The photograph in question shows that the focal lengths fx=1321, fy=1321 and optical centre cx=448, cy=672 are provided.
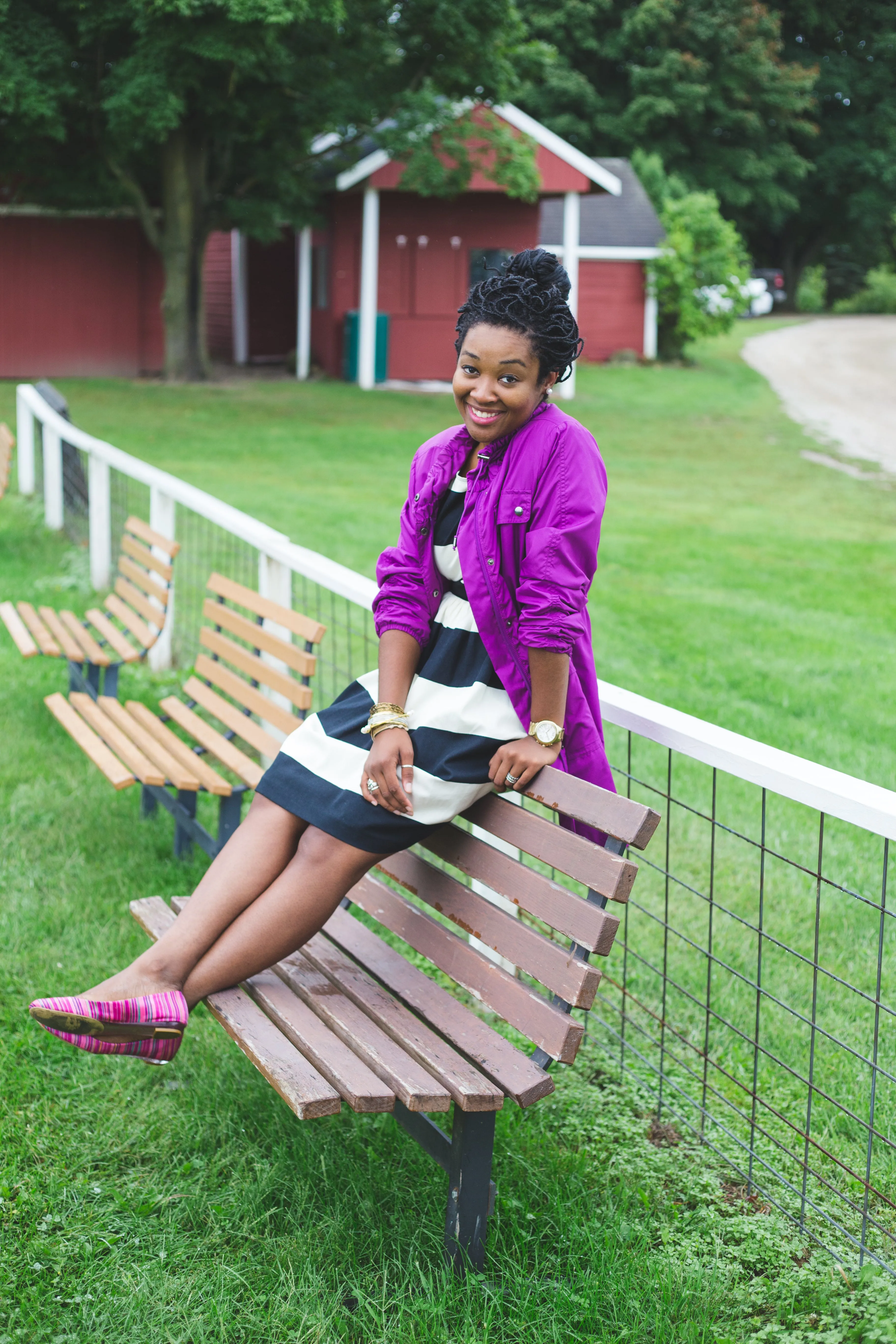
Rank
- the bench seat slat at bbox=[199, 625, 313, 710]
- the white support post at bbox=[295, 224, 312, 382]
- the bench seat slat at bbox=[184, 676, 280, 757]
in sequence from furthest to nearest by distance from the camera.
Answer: the white support post at bbox=[295, 224, 312, 382] → the bench seat slat at bbox=[184, 676, 280, 757] → the bench seat slat at bbox=[199, 625, 313, 710]

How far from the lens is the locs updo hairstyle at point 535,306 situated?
2732 mm

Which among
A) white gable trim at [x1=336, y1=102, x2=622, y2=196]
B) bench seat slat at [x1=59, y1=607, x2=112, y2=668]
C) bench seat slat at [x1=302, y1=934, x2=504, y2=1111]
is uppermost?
white gable trim at [x1=336, y1=102, x2=622, y2=196]

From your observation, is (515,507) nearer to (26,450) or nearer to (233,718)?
(233,718)

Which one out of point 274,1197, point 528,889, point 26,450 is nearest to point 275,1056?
point 274,1197

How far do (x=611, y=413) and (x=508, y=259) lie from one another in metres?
18.4

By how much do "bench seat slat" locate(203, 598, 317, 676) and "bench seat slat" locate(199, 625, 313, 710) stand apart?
0.14 feet

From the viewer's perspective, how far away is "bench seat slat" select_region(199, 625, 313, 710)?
3834 mm

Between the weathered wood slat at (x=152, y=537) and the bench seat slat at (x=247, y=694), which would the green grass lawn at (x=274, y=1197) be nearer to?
the bench seat slat at (x=247, y=694)

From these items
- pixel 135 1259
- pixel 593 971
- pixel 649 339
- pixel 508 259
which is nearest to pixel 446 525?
pixel 508 259

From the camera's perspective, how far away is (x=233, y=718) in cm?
436

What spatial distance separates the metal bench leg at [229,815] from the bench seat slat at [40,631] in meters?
1.78

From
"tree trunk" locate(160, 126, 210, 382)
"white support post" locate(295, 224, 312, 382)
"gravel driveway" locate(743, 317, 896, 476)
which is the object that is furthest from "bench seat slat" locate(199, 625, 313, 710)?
"white support post" locate(295, 224, 312, 382)

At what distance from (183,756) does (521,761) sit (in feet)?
6.37

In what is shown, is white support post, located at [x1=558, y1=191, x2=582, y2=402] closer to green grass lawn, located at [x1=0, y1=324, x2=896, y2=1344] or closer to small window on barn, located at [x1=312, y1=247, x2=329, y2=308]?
small window on barn, located at [x1=312, y1=247, x2=329, y2=308]
